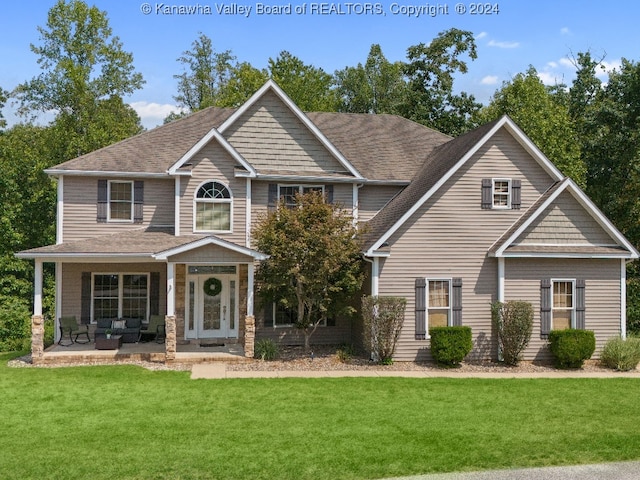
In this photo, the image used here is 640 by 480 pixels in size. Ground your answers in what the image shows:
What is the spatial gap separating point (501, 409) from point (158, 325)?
12.1 m

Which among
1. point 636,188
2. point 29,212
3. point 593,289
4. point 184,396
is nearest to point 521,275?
point 593,289

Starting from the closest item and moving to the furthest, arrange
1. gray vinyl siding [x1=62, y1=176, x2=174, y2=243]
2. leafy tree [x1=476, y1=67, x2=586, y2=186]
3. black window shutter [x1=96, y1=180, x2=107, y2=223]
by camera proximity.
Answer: gray vinyl siding [x1=62, y1=176, x2=174, y2=243] < black window shutter [x1=96, y1=180, x2=107, y2=223] < leafy tree [x1=476, y1=67, x2=586, y2=186]

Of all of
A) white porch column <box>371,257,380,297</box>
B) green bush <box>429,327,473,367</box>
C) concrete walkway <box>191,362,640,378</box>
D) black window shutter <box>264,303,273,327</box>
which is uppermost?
white porch column <box>371,257,380,297</box>

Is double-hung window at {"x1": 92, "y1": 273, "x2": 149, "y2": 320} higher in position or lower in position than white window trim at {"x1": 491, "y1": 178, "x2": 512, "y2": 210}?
lower

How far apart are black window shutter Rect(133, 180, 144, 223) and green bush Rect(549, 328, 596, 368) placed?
46.1 ft

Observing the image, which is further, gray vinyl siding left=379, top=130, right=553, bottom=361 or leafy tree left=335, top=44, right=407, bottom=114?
leafy tree left=335, top=44, right=407, bottom=114

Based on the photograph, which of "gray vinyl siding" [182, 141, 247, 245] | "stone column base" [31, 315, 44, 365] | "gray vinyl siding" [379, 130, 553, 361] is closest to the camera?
"stone column base" [31, 315, 44, 365]

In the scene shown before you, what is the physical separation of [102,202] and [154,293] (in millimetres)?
3569

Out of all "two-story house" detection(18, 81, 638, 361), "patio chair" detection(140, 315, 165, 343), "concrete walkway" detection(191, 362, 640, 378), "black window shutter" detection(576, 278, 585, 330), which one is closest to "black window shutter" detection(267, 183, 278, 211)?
"two-story house" detection(18, 81, 638, 361)

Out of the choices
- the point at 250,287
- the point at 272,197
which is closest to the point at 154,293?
the point at 250,287

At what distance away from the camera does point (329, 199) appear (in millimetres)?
21484

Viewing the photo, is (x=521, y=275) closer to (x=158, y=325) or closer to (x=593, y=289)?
(x=593, y=289)

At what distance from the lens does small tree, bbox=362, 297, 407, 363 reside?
17703mm

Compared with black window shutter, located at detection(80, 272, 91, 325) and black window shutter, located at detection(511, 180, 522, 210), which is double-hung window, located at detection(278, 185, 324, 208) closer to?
black window shutter, located at detection(511, 180, 522, 210)
